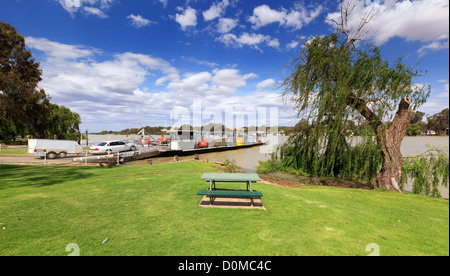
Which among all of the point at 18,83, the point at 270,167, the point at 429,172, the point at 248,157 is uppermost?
the point at 18,83

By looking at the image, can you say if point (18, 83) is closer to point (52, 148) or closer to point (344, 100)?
point (52, 148)

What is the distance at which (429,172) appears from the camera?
1017 cm

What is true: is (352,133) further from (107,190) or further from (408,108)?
(107,190)

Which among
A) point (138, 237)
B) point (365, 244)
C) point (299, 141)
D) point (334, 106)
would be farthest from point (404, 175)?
point (138, 237)

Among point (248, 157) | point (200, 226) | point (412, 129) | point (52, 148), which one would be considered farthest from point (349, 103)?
point (412, 129)

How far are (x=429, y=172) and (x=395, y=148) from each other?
2.03 metres

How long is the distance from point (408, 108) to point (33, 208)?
15569mm

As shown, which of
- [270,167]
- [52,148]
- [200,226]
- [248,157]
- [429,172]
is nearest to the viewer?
[200,226]

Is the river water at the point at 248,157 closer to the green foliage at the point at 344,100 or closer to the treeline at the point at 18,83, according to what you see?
the green foliage at the point at 344,100

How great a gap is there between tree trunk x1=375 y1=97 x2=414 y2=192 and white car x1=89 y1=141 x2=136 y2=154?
77.0 feet

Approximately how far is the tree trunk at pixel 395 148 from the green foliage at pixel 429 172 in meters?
0.60

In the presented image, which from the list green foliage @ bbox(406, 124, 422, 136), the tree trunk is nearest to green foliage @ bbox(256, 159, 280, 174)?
the tree trunk

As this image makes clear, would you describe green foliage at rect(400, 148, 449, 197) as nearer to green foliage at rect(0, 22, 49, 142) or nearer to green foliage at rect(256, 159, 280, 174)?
green foliage at rect(256, 159, 280, 174)

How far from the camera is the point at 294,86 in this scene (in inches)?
511
